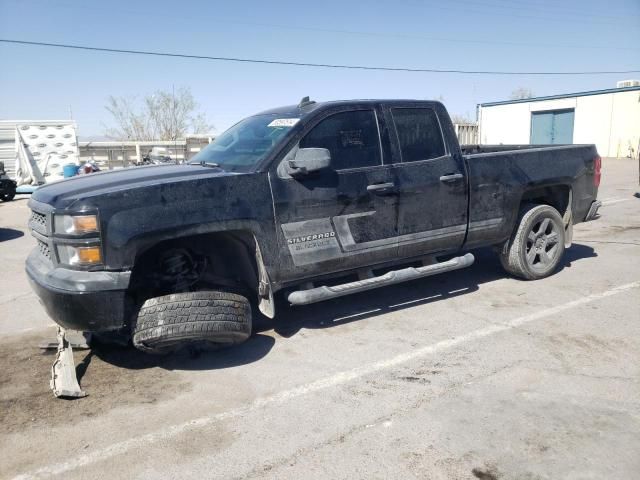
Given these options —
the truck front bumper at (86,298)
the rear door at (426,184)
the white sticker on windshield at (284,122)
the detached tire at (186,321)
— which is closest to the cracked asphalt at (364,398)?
the detached tire at (186,321)

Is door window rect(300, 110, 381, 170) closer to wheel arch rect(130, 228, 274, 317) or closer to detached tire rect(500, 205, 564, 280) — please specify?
wheel arch rect(130, 228, 274, 317)

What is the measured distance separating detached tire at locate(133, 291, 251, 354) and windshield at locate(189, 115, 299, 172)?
1102 mm

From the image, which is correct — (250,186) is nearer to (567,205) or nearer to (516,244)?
(516,244)

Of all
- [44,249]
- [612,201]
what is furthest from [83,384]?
[612,201]

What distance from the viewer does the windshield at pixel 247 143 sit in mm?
4445

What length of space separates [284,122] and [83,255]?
79.0 inches

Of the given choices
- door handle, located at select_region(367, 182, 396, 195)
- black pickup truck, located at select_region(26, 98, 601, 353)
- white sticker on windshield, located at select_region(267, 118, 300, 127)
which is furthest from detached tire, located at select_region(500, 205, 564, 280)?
white sticker on windshield, located at select_region(267, 118, 300, 127)

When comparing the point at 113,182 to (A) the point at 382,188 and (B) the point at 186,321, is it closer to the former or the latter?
(B) the point at 186,321

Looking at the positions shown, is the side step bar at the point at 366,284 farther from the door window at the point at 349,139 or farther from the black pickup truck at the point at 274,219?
the door window at the point at 349,139

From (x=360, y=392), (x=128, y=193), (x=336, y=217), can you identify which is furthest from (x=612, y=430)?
(x=128, y=193)

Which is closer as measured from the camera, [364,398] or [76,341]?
[364,398]

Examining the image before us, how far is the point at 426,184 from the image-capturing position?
4.95 meters

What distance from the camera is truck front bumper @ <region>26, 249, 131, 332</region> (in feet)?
11.7

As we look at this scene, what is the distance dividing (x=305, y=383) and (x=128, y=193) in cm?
181
